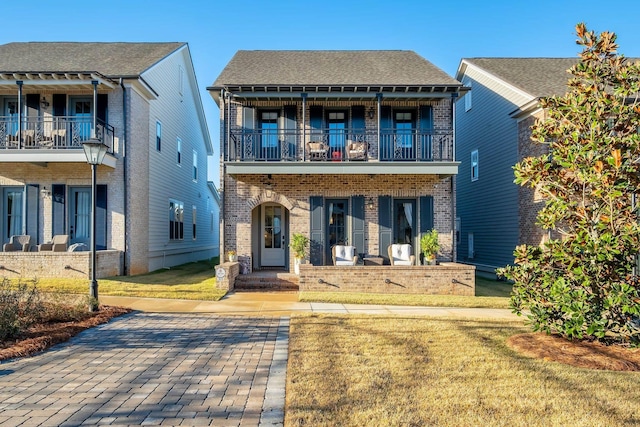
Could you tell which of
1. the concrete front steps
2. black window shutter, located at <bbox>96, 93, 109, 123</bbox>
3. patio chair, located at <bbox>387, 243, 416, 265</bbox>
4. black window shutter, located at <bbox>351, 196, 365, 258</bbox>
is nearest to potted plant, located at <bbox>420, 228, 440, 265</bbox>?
patio chair, located at <bbox>387, 243, 416, 265</bbox>

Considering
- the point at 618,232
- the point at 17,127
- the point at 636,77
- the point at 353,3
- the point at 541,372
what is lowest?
the point at 541,372

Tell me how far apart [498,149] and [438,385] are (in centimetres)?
1490

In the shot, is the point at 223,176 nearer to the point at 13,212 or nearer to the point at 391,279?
the point at 391,279

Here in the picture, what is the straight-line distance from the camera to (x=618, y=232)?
5.81 metres

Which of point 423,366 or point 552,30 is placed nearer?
point 423,366

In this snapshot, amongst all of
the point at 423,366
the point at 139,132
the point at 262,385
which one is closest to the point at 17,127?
the point at 139,132

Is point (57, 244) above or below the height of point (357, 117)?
below

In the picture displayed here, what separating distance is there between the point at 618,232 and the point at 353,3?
12.7 meters

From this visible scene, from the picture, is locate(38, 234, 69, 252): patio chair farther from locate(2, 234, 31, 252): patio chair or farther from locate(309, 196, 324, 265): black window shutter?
locate(309, 196, 324, 265): black window shutter

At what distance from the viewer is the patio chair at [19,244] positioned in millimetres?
12542

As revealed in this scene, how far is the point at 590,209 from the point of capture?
6.05 metres

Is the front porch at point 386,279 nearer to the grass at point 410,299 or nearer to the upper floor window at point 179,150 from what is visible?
the grass at point 410,299

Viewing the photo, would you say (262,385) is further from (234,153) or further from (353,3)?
(353,3)

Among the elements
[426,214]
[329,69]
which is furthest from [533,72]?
[329,69]
